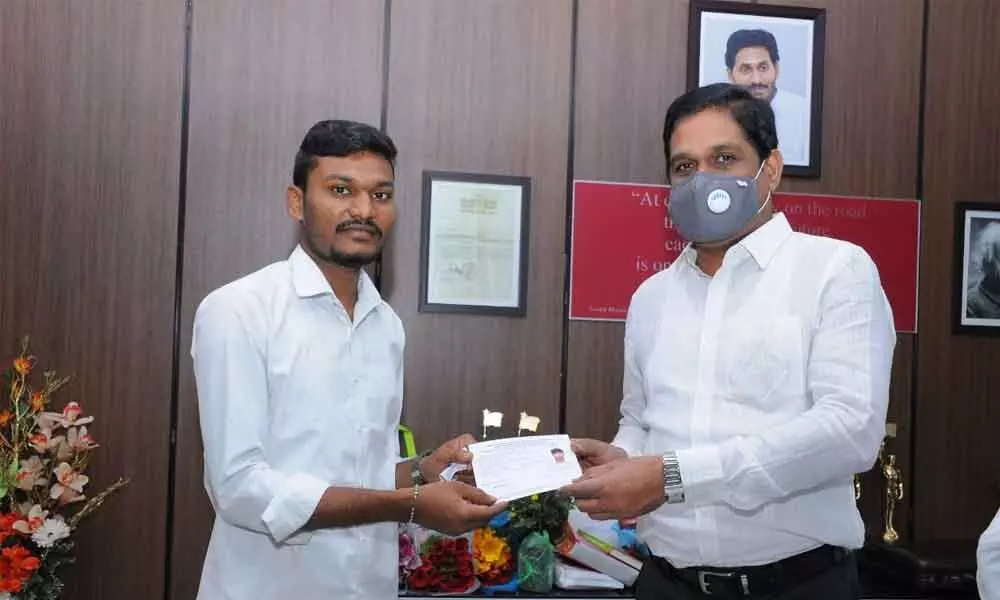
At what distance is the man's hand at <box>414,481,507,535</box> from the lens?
6.38 ft

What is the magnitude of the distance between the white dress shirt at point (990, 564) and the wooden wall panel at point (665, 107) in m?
1.87

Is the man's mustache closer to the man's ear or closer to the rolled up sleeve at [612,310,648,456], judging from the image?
the man's ear

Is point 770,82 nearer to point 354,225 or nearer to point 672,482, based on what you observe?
point 354,225

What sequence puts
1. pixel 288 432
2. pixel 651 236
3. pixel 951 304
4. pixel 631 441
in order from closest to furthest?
pixel 288 432, pixel 631 441, pixel 651 236, pixel 951 304

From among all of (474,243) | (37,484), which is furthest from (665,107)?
(37,484)

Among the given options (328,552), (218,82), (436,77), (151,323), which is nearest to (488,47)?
(436,77)

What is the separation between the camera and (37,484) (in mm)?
2814

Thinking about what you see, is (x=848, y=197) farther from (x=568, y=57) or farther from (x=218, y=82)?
(x=218, y=82)

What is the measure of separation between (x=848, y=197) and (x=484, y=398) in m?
1.59

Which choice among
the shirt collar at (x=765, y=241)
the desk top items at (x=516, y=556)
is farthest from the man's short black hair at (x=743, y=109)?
the desk top items at (x=516, y=556)

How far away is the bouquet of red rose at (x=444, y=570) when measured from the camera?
281 cm

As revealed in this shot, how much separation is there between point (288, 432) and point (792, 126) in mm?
2407

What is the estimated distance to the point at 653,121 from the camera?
3521mm

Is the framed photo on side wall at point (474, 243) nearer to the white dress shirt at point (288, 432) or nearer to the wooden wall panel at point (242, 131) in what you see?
the wooden wall panel at point (242, 131)
